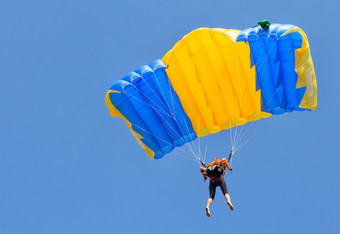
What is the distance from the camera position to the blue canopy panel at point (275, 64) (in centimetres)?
1875

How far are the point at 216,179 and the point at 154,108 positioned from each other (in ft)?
9.77

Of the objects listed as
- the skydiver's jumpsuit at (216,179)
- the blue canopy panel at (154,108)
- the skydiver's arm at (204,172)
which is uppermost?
the blue canopy panel at (154,108)

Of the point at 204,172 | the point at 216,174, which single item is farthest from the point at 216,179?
the point at 204,172

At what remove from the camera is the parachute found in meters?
19.0

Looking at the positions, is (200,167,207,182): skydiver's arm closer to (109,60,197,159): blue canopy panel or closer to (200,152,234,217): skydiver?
(200,152,234,217): skydiver

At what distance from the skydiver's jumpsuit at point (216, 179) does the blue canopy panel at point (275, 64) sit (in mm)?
2815

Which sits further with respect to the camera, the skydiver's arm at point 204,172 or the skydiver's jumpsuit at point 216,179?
the skydiver's arm at point 204,172

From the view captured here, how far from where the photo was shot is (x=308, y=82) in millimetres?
19406

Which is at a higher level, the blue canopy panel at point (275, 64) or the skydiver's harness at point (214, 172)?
the blue canopy panel at point (275, 64)

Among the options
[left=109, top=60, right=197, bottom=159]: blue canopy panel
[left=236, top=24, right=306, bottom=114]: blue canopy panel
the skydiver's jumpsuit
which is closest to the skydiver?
the skydiver's jumpsuit

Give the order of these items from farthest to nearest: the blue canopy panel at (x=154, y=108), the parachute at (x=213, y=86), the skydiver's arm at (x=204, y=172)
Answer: the blue canopy panel at (x=154, y=108)
the parachute at (x=213, y=86)
the skydiver's arm at (x=204, y=172)

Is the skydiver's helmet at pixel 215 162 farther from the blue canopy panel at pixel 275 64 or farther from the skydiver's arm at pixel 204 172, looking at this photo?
the blue canopy panel at pixel 275 64

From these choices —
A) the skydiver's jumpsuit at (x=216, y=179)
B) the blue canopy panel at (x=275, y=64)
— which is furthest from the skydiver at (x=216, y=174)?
the blue canopy panel at (x=275, y=64)

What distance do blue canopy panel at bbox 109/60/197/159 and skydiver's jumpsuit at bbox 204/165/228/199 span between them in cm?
220
